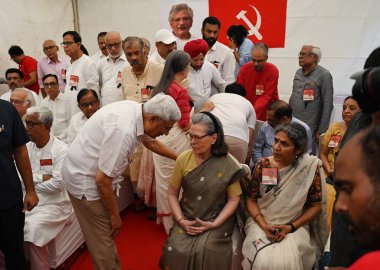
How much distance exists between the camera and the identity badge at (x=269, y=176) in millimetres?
2201

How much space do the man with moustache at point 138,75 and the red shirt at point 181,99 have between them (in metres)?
0.51

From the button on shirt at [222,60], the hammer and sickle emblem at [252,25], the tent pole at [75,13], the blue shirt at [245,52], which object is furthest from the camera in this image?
the tent pole at [75,13]

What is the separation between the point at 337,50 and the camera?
448 centimetres

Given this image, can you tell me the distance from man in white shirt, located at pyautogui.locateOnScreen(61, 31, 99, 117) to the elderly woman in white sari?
2320 millimetres

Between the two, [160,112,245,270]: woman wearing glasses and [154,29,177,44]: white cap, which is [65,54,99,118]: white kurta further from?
[160,112,245,270]: woman wearing glasses

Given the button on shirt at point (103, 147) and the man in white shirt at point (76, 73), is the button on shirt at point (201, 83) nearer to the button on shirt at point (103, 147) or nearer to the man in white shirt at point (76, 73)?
the man in white shirt at point (76, 73)

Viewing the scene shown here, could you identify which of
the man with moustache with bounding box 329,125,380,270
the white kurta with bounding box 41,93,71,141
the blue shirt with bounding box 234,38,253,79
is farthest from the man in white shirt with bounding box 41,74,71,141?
the man with moustache with bounding box 329,125,380,270

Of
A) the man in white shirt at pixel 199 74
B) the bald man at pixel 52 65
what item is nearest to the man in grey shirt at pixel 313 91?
the man in white shirt at pixel 199 74

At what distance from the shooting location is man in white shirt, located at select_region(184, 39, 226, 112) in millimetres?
3129

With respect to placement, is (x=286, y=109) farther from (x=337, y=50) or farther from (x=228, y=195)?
(x=337, y=50)

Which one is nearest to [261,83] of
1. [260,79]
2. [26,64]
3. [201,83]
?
[260,79]

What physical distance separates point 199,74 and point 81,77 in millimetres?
1446

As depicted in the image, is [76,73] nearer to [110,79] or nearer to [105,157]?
[110,79]

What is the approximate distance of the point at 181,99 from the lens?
8.74ft
